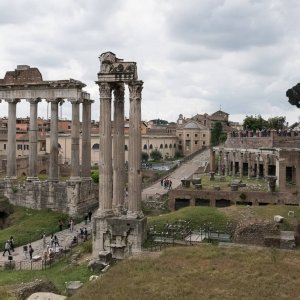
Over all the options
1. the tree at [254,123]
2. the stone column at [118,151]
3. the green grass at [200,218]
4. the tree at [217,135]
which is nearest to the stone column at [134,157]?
the stone column at [118,151]

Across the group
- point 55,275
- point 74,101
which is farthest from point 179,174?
point 55,275

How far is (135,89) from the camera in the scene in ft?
73.0

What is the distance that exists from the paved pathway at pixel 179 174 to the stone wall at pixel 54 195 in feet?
19.3

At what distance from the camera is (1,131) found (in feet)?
252

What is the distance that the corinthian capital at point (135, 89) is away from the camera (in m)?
22.2

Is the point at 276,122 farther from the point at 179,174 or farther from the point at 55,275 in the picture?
the point at 55,275

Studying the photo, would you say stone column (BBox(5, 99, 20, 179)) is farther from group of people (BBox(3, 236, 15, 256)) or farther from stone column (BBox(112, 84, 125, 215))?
stone column (BBox(112, 84, 125, 215))

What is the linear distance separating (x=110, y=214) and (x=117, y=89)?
603cm

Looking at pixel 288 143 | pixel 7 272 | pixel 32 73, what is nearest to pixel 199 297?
pixel 7 272

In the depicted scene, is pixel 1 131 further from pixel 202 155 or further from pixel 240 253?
pixel 240 253

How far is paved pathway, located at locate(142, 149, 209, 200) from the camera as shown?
43.1 metres

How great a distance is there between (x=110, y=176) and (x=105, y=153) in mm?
1103

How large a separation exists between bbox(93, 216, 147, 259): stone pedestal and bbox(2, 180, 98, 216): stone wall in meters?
12.1

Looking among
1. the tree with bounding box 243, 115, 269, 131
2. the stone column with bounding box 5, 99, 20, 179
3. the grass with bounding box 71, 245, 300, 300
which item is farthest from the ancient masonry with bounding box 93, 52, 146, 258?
the tree with bounding box 243, 115, 269, 131
